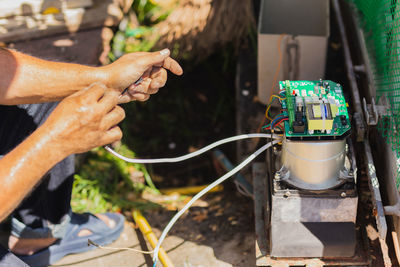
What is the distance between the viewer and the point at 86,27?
372 centimetres

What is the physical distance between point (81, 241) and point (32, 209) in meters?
0.35

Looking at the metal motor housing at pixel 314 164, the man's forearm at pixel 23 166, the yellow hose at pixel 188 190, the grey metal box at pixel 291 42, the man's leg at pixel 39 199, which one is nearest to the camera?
the man's forearm at pixel 23 166

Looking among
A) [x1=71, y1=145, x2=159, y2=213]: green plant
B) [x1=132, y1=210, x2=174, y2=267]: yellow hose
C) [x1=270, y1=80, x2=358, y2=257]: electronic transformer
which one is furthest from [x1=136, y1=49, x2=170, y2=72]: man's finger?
[x1=71, y1=145, x2=159, y2=213]: green plant

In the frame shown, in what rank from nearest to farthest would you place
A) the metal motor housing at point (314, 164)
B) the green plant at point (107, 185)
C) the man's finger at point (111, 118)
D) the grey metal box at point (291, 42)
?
the man's finger at point (111, 118)
the metal motor housing at point (314, 164)
the grey metal box at point (291, 42)
the green plant at point (107, 185)

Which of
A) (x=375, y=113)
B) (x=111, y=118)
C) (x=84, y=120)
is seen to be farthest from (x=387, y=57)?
(x=84, y=120)

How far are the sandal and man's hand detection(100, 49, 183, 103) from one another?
92cm

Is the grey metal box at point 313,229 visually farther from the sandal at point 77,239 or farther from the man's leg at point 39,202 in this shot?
the man's leg at point 39,202

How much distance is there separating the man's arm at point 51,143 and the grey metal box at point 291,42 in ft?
4.53

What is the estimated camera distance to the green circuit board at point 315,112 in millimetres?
2066

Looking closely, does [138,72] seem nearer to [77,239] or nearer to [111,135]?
[111,135]

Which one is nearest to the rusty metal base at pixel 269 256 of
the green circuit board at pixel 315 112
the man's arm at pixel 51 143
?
the green circuit board at pixel 315 112

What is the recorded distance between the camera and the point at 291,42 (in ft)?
10.1

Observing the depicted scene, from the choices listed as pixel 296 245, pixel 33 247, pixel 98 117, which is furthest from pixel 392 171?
pixel 33 247

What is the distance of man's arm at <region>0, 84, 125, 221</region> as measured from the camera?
191 cm
